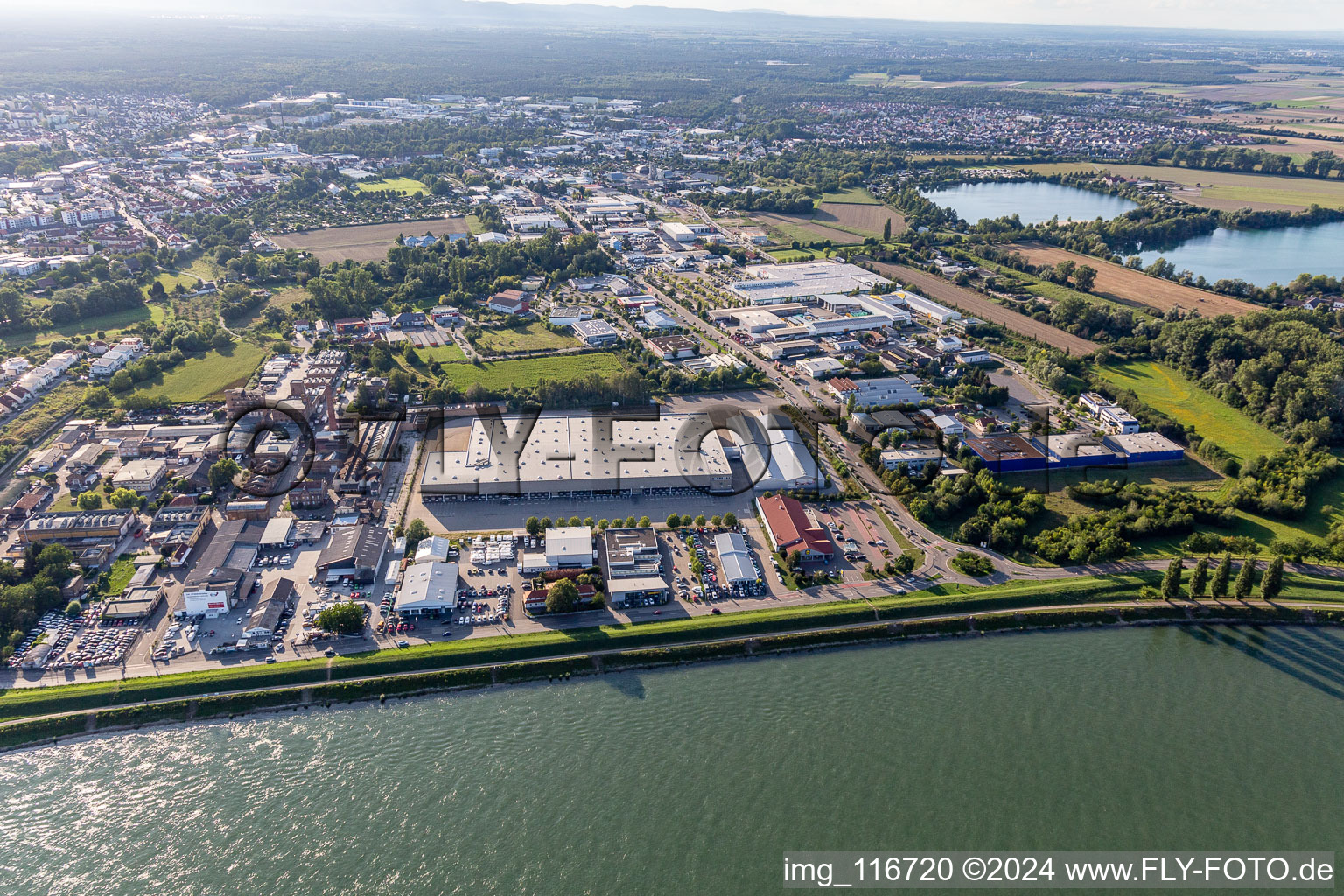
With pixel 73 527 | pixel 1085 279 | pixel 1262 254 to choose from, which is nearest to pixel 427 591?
pixel 73 527

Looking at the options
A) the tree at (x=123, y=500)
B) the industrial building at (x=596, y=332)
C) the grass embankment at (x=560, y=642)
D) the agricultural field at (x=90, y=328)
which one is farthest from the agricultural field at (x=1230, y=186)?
the agricultural field at (x=90, y=328)

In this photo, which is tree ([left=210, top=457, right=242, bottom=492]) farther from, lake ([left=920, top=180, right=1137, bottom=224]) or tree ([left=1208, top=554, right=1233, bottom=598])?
lake ([left=920, top=180, right=1137, bottom=224])

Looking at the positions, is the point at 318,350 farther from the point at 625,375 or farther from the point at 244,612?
the point at 244,612

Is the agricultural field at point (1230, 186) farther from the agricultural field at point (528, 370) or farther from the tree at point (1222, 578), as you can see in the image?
the agricultural field at point (528, 370)

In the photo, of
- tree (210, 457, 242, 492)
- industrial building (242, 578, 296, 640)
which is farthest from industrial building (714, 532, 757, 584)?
tree (210, 457, 242, 492)

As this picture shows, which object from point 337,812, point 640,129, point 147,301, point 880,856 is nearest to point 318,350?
point 147,301

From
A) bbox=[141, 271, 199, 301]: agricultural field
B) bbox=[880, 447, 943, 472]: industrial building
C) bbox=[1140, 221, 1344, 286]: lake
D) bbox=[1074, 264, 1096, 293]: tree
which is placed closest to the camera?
bbox=[880, 447, 943, 472]: industrial building
